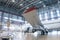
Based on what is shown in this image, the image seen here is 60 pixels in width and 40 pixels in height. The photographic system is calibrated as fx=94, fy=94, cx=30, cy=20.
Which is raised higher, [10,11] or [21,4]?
[21,4]

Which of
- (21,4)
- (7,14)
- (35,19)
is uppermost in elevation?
(21,4)

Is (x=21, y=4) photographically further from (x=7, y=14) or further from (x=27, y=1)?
(x=7, y=14)

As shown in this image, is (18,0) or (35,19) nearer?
(35,19)

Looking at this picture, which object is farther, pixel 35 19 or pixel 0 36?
pixel 0 36

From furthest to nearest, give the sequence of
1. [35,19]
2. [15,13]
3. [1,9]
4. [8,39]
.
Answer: [15,13] → [1,9] → [8,39] → [35,19]

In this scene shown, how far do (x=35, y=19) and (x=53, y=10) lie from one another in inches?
194

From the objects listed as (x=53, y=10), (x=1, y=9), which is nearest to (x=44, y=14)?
(x=53, y=10)

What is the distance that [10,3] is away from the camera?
723 cm

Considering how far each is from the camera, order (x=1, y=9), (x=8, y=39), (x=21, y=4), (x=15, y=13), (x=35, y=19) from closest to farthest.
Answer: (x=35, y=19)
(x=8, y=39)
(x=1, y=9)
(x=21, y=4)
(x=15, y=13)

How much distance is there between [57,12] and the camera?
781cm

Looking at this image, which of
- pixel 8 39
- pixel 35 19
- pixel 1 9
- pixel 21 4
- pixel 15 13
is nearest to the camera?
pixel 35 19

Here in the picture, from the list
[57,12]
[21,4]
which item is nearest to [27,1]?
[21,4]

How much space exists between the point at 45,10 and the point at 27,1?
83.4 inches

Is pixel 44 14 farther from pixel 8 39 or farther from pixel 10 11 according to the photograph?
pixel 8 39
